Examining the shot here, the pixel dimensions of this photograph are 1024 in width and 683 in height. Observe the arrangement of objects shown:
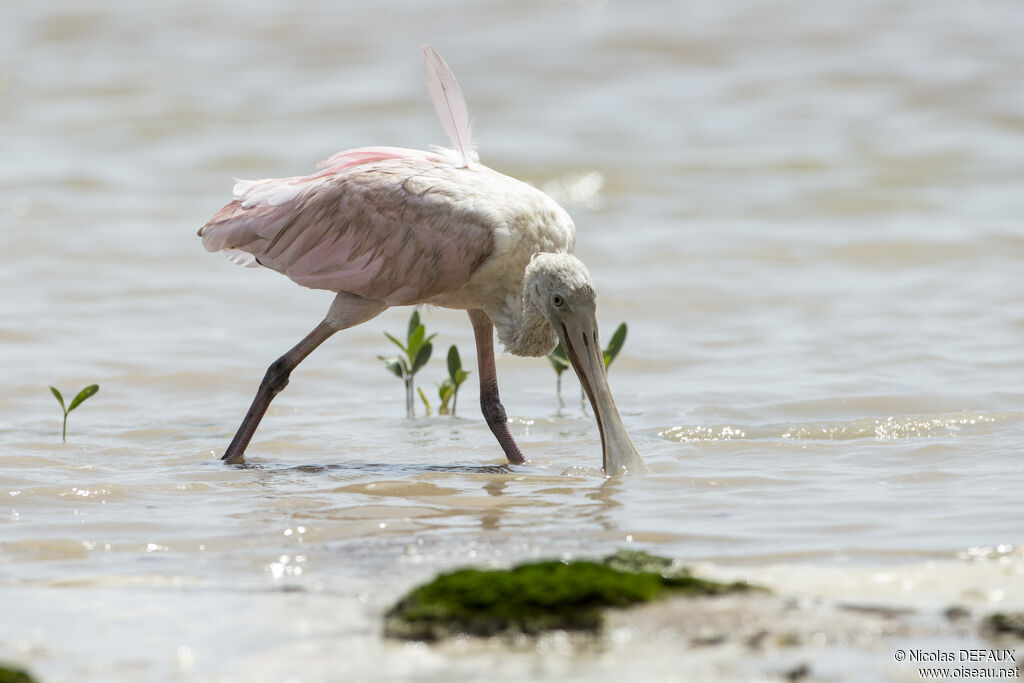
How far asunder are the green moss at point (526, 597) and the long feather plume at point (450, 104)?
4.16 m

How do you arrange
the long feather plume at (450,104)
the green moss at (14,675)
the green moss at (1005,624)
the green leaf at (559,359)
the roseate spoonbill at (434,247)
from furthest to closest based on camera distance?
1. the green leaf at (559,359)
2. the long feather plume at (450,104)
3. the roseate spoonbill at (434,247)
4. the green moss at (1005,624)
5. the green moss at (14,675)

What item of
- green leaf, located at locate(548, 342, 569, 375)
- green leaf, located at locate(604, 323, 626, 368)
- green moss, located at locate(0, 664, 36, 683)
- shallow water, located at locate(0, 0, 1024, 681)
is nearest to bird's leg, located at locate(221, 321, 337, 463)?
shallow water, located at locate(0, 0, 1024, 681)

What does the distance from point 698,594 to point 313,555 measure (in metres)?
1.67

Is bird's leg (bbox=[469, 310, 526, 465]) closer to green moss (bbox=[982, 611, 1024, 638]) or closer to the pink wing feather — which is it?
the pink wing feather

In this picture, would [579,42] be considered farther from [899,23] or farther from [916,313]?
[916,313]

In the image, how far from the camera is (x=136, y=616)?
4.52m

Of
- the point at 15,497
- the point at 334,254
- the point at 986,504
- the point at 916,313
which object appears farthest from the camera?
the point at 916,313

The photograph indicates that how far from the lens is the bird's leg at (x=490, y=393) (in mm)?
7938

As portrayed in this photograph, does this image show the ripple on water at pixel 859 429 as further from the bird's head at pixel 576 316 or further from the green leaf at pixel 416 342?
the green leaf at pixel 416 342

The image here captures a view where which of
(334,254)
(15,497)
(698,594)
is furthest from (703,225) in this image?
(698,594)

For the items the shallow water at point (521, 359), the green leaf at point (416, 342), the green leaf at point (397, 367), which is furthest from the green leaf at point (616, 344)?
the green leaf at point (397, 367)

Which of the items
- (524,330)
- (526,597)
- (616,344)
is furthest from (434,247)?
(526,597)

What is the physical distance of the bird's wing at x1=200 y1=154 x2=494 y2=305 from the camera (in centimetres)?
777

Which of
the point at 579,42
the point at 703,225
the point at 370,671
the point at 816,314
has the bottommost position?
the point at 370,671
